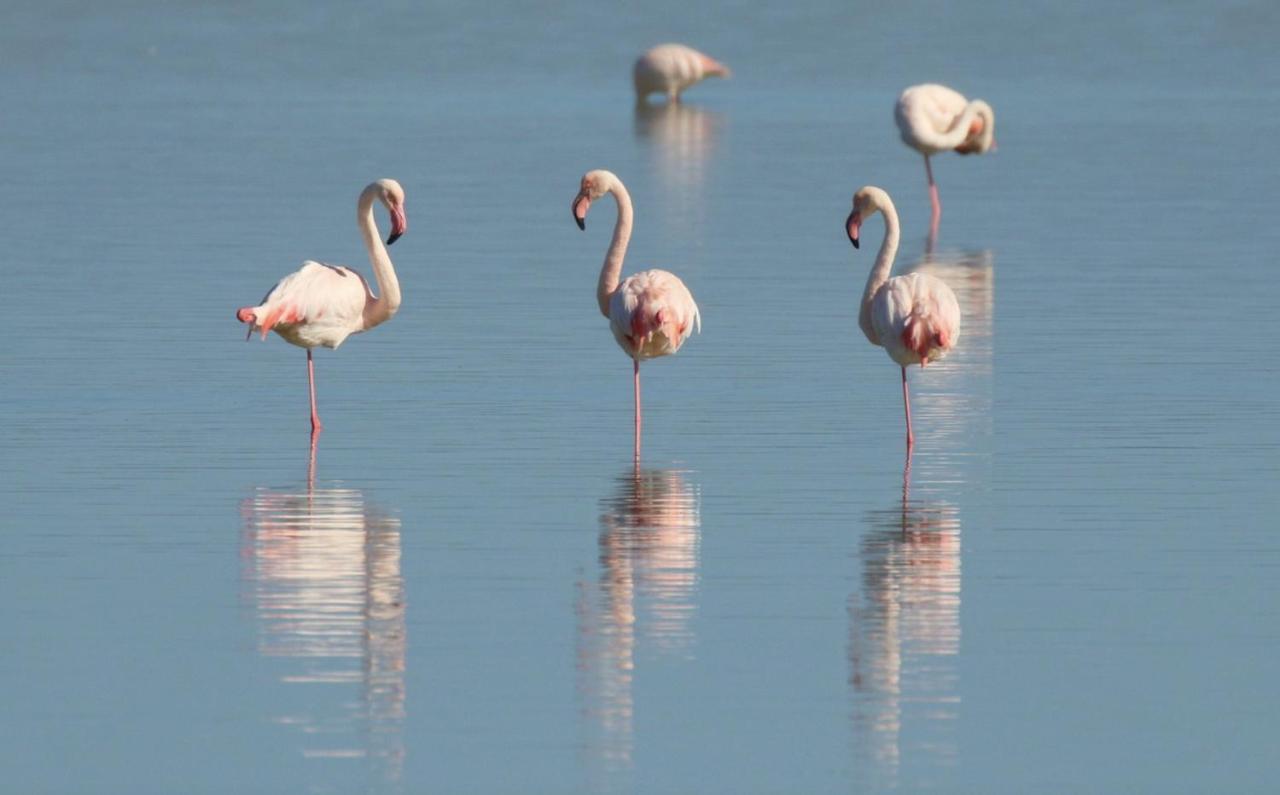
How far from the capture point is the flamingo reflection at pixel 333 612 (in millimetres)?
6293

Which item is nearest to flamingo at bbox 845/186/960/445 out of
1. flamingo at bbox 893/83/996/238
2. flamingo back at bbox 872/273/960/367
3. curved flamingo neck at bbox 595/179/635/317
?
flamingo back at bbox 872/273/960/367

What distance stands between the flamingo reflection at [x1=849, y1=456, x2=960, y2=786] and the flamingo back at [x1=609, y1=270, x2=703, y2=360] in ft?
5.97

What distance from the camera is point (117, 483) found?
9383 millimetres

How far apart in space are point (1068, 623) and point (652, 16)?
45936mm

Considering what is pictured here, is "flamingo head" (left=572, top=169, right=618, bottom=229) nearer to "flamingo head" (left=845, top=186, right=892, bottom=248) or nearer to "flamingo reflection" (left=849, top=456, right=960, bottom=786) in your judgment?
"flamingo head" (left=845, top=186, right=892, bottom=248)

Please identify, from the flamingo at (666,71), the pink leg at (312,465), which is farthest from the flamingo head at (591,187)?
the flamingo at (666,71)

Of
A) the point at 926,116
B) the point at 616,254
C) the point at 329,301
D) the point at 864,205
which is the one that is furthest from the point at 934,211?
the point at 329,301

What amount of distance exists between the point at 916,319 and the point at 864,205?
1.26 m

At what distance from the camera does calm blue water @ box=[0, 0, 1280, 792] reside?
20.6 ft

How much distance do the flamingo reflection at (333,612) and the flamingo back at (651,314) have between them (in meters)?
1.70

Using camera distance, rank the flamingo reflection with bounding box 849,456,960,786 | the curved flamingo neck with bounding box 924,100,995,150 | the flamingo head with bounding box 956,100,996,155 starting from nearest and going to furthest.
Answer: the flamingo reflection with bounding box 849,456,960,786
the curved flamingo neck with bounding box 924,100,995,150
the flamingo head with bounding box 956,100,996,155

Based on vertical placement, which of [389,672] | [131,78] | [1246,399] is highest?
[131,78]

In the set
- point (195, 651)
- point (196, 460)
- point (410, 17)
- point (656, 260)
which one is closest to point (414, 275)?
point (656, 260)

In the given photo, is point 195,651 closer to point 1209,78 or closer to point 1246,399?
point 1246,399
